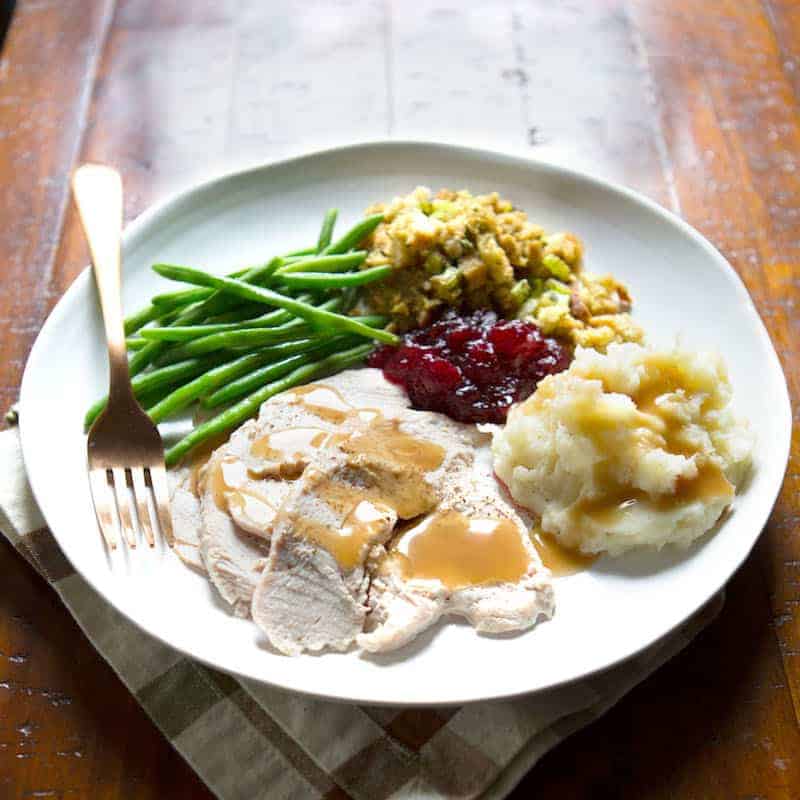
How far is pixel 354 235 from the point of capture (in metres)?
4.24

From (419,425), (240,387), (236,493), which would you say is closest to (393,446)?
(419,425)

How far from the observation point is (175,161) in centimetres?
518

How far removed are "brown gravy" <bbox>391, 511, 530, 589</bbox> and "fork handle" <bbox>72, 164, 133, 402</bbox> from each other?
1251mm

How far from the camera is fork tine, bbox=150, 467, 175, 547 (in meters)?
3.36

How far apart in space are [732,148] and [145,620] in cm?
393

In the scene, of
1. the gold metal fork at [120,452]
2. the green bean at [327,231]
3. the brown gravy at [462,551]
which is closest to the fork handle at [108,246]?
the gold metal fork at [120,452]

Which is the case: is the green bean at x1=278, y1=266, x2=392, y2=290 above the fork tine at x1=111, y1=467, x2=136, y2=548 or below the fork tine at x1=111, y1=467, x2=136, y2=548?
above

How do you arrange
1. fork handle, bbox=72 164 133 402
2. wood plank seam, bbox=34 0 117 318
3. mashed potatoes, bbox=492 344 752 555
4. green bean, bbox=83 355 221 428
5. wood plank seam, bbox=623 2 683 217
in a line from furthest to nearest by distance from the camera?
wood plank seam, bbox=623 2 683 217 → wood plank seam, bbox=34 0 117 318 → green bean, bbox=83 355 221 428 → fork handle, bbox=72 164 133 402 → mashed potatoes, bbox=492 344 752 555

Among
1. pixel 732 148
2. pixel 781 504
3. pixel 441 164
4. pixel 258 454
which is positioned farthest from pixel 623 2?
pixel 258 454

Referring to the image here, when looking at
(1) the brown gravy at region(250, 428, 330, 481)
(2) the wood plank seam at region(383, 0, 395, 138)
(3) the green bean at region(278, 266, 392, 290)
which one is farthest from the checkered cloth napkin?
(2) the wood plank seam at region(383, 0, 395, 138)

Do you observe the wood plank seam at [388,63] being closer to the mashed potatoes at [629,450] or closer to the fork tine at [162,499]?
the mashed potatoes at [629,450]

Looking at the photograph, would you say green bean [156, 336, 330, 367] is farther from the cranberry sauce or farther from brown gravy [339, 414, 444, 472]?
brown gravy [339, 414, 444, 472]

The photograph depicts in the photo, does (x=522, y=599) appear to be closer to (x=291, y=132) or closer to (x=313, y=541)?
(x=313, y=541)

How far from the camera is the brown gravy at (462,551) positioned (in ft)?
10.3
